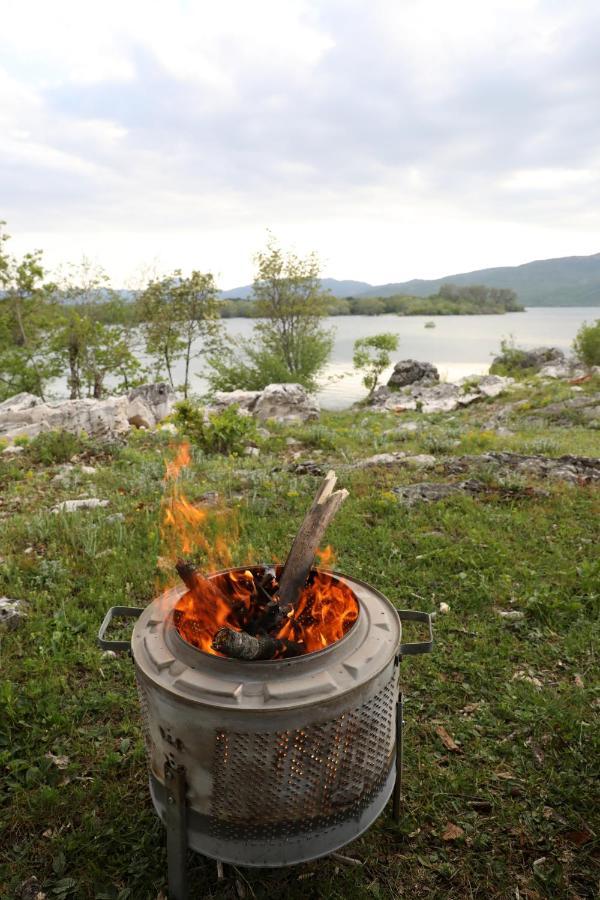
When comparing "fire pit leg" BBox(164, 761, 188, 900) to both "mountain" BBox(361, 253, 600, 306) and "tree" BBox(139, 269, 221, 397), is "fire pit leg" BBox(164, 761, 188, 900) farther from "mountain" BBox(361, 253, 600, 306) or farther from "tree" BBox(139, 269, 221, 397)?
"mountain" BBox(361, 253, 600, 306)

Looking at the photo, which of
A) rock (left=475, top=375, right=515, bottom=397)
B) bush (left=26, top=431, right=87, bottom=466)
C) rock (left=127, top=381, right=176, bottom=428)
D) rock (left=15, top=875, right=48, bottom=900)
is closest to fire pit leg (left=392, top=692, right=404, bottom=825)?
rock (left=15, top=875, right=48, bottom=900)

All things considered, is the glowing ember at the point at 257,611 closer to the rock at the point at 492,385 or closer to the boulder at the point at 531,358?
the rock at the point at 492,385

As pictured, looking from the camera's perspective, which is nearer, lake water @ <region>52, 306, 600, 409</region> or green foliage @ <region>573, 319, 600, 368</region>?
green foliage @ <region>573, 319, 600, 368</region>

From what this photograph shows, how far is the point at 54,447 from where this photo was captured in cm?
966

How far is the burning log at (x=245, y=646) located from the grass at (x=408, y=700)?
3.96 feet

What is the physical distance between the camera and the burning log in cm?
214

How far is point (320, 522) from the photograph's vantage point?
9.14 ft

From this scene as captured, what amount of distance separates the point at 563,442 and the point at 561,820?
29.6 ft

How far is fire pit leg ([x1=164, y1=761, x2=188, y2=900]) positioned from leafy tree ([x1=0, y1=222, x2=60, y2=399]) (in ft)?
66.0

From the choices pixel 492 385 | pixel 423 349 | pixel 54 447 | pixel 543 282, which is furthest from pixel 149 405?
pixel 543 282

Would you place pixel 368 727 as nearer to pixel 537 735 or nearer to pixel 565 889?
pixel 565 889

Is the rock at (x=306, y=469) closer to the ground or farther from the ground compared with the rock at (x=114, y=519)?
closer to the ground

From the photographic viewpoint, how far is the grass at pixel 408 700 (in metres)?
2.58

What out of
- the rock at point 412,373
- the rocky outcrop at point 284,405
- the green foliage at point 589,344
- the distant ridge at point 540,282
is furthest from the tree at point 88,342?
the distant ridge at point 540,282
